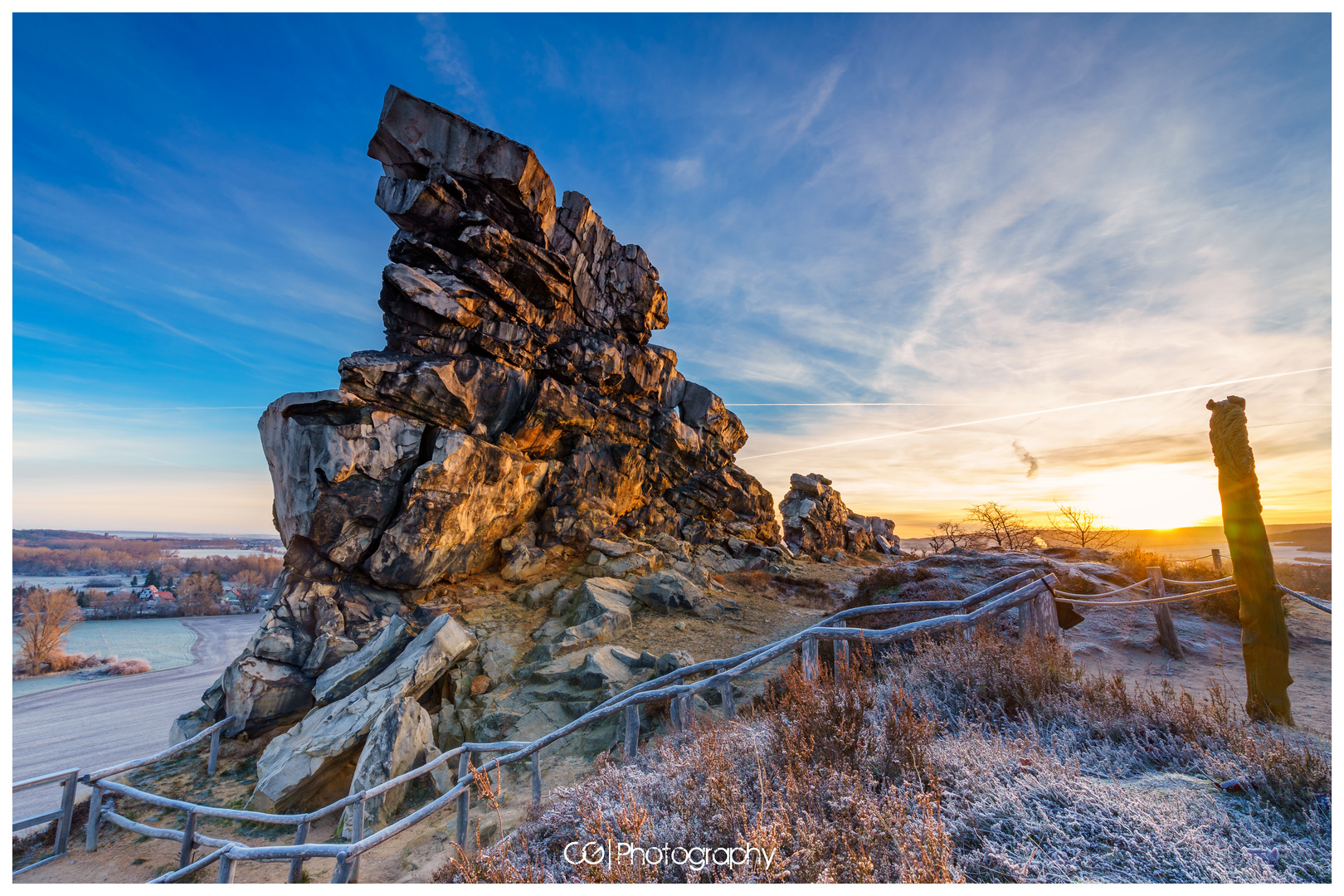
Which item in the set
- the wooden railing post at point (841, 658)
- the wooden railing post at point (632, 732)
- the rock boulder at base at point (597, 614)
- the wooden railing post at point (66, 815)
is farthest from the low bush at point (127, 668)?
the wooden railing post at point (841, 658)

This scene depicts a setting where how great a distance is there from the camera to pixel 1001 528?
35.1 m

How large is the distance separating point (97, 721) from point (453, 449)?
108 feet

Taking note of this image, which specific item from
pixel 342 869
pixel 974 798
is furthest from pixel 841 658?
pixel 342 869

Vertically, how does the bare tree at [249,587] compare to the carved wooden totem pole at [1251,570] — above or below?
below

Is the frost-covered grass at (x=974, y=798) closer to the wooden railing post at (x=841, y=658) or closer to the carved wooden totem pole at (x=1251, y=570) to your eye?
the carved wooden totem pole at (x=1251, y=570)

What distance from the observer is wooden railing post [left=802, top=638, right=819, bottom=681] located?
6.61 m

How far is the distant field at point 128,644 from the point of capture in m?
35.4

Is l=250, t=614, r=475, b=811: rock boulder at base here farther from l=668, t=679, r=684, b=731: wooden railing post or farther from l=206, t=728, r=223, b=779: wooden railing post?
l=668, t=679, r=684, b=731: wooden railing post

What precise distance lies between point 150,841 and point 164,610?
7116 cm

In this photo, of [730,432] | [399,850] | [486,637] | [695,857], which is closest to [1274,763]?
[695,857]

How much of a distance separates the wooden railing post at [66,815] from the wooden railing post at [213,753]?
1.82 m

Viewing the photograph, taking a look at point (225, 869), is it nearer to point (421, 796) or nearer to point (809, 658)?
point (421, 796)

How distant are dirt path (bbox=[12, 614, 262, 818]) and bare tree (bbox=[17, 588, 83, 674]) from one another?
7.30 meters

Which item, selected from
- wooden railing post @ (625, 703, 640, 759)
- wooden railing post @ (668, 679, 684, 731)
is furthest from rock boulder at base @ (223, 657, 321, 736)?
wooden railing post @ (668, 679, 684, 731)
